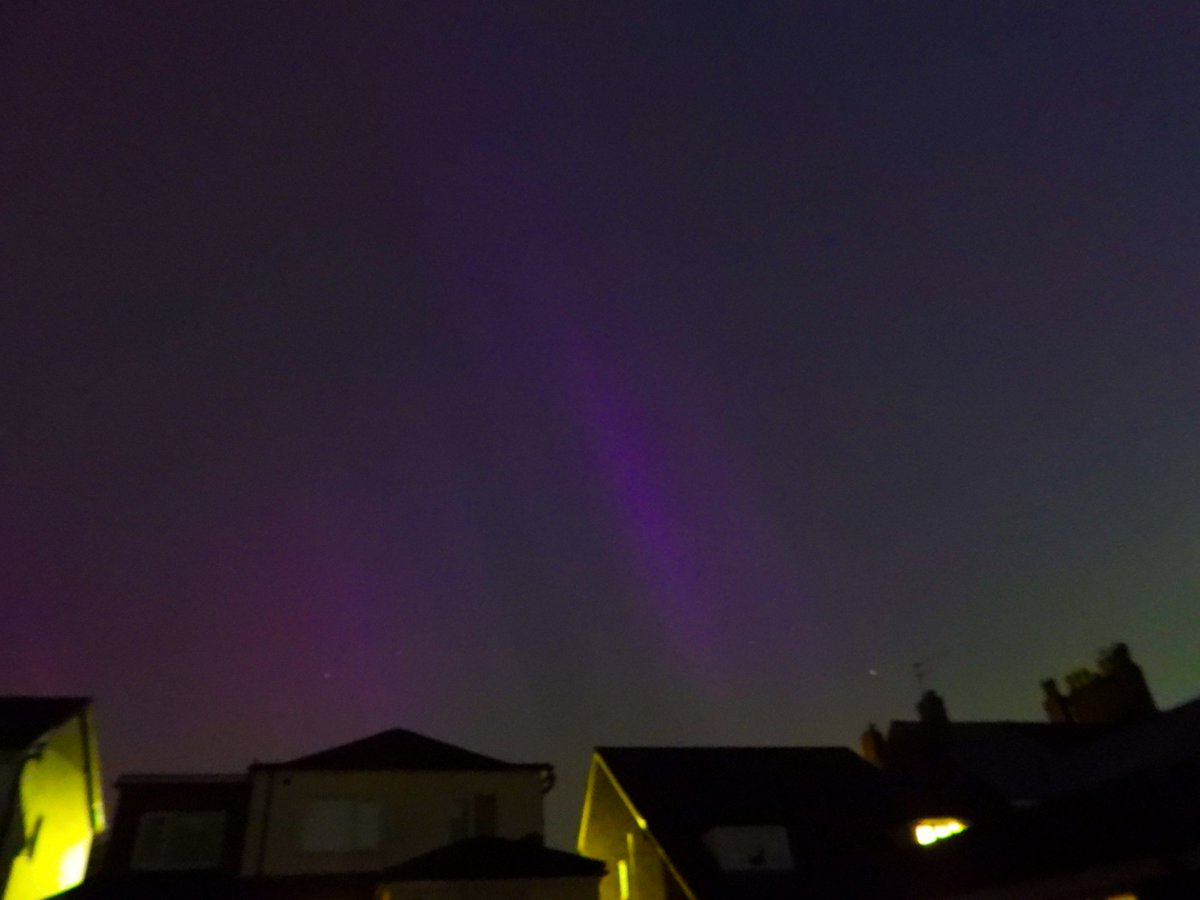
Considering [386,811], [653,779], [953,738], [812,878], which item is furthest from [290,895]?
[953,738]

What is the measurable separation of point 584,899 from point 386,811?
712 centimetres

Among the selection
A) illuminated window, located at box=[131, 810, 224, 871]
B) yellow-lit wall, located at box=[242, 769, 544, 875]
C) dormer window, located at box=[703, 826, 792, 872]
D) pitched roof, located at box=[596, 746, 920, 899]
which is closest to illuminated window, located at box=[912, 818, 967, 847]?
pitched roof, located at box=[596, 746, 920, 899]

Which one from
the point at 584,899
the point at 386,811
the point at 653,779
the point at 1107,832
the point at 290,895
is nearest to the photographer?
the point at 1107,832

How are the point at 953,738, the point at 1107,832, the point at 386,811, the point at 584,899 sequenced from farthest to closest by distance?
the point at 953,738 < the point at 386,811 < the point at 584,899 < the point at 1107,832

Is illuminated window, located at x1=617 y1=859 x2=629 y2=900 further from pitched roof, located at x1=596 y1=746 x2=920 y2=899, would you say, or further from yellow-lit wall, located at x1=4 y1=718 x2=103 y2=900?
yellow-lit wall, located at x1=4 y1=718 x2=103 y2=900

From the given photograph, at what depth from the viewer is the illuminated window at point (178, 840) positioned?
84.4ft

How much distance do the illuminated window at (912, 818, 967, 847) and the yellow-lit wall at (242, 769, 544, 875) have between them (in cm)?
1071

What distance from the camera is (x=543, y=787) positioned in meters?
27.7

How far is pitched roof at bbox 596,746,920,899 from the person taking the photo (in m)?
23.9

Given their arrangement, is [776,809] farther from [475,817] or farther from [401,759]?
[401,759]

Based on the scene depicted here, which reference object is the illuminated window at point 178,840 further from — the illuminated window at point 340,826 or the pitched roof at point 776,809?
the pitched roof at point 776,809

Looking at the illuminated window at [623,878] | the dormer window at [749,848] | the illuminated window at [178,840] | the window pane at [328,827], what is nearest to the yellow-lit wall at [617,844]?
the illuminated window at [623,878]

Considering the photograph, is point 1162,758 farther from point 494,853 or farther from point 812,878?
point 494,853

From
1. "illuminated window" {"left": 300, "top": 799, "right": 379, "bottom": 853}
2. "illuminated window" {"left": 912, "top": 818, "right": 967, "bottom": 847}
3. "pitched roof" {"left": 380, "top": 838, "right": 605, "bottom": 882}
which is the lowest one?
"pitched roof" {"left": 380, "top": 838, "right": 605, "bottom": 882}
